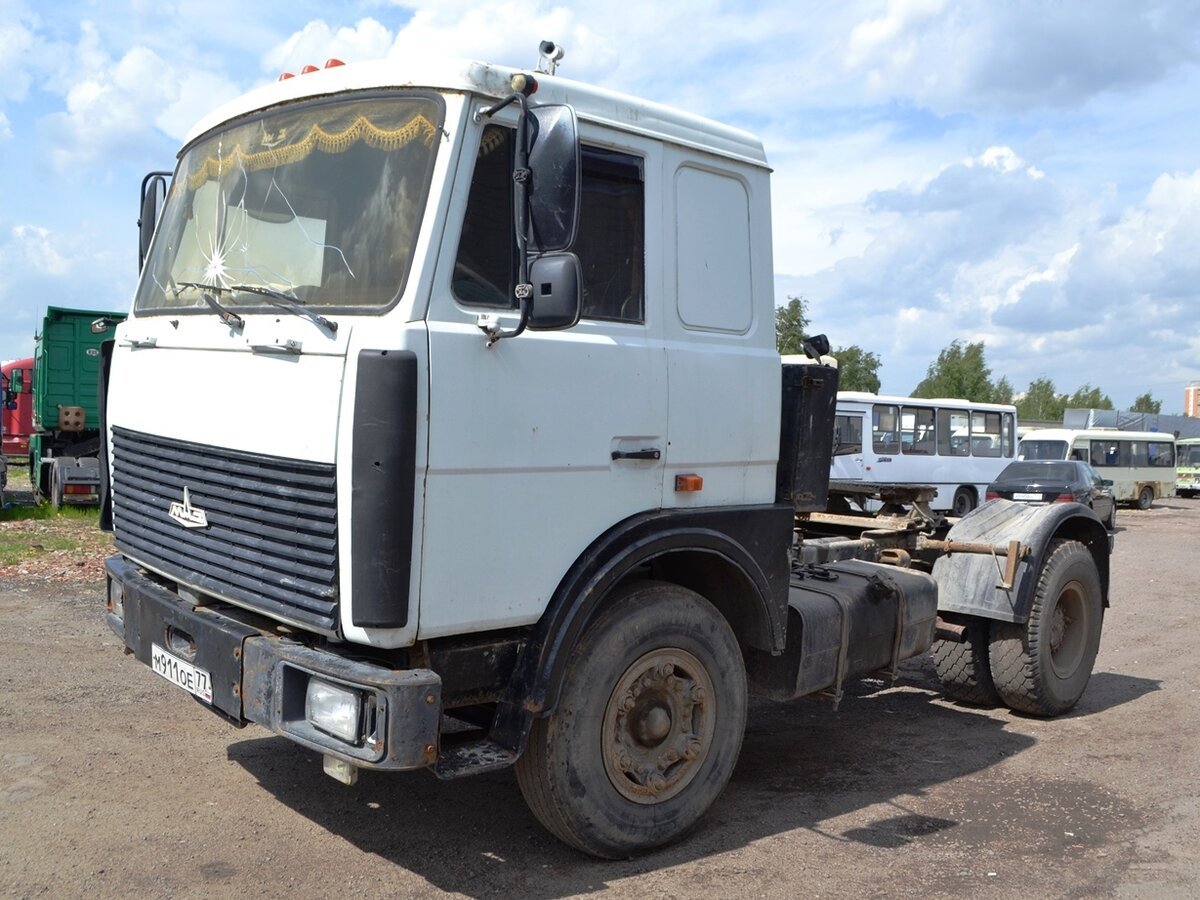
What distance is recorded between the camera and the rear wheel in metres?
25.9

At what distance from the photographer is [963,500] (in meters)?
26.3

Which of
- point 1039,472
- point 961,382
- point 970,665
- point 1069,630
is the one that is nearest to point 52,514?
point 970,665

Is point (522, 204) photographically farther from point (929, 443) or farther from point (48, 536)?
point (929, 443)

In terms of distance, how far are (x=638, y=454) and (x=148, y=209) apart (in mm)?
2724

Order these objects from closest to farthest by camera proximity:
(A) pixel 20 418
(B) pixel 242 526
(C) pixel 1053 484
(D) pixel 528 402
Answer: (D) pixel 528 402
(B) pixel 242 526
(C) pixel 1053 484
(A) pixel 20 418

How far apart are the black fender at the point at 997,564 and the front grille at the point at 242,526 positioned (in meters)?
3.93

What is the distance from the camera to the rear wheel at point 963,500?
25.9m

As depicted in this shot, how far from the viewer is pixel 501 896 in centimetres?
391

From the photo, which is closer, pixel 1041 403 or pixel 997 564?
pixel 997 564

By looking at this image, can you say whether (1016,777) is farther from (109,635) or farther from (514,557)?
(109,635)

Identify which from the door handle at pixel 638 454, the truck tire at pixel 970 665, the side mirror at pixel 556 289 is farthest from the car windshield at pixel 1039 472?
the side mirror at pixel 556 289

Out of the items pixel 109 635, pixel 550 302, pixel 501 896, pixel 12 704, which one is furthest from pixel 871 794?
pixel 109 635

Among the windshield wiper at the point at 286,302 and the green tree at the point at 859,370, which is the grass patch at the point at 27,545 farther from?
the green tree at the point at 859,370

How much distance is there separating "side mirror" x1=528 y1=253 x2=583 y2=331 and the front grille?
0.84 metres
